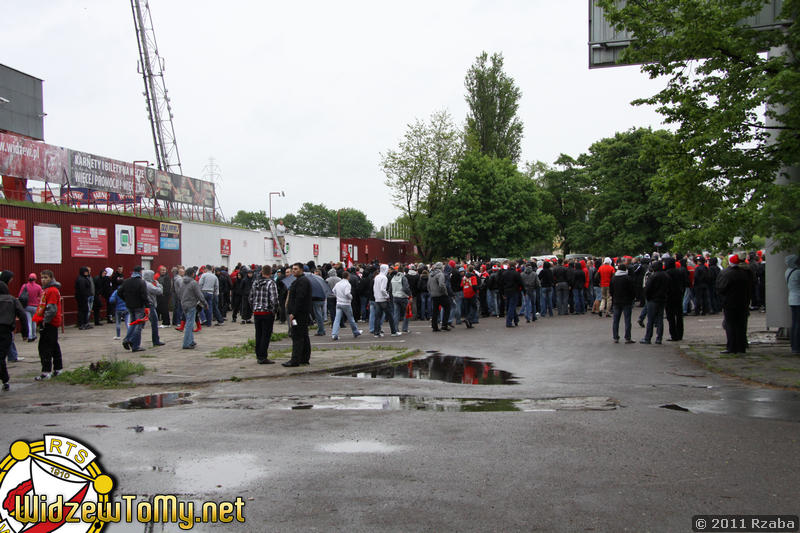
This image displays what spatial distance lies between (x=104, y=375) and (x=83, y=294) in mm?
11647

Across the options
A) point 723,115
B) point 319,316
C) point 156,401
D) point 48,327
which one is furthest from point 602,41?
point 48,327

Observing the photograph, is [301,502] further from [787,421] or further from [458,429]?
[787,421]

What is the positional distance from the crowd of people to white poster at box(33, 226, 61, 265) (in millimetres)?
1684

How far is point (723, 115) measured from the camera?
1066 cm

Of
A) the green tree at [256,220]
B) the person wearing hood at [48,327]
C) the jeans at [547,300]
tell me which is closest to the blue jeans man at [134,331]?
the person wearing hood at [48,327]

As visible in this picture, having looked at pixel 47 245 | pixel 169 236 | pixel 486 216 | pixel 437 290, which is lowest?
pixel 437 290

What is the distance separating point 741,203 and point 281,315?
51.2ft

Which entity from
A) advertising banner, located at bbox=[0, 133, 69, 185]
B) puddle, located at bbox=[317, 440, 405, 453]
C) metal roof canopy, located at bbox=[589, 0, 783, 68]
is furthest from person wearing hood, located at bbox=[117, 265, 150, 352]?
advertising banner, located at bbox=[0, 133, 69, 185]

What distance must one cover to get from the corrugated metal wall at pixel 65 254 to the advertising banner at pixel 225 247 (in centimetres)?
628

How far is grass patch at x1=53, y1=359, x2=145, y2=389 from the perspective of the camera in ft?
35.5

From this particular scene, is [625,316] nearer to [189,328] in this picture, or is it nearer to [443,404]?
[443,404]

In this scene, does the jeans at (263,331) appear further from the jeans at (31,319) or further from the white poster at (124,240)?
the white poster at (124,240)

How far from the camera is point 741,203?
11.3m

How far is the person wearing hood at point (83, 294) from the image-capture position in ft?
69.2
